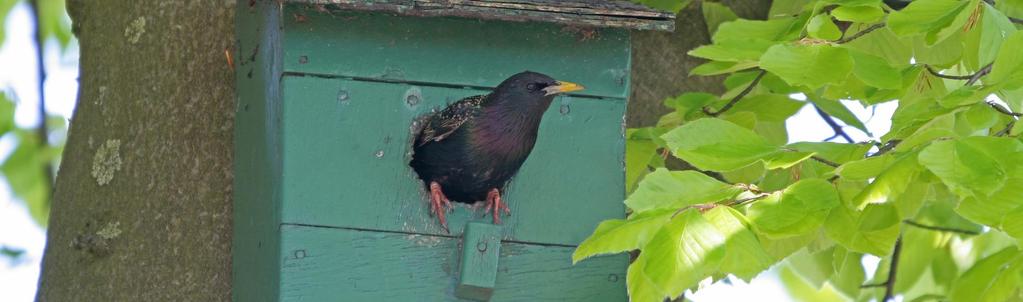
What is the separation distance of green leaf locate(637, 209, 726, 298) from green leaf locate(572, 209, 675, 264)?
33mm

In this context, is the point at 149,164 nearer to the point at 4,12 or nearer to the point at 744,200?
the point at 744,200

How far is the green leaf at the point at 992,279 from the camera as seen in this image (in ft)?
13.3

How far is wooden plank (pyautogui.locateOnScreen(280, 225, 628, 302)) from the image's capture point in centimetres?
412

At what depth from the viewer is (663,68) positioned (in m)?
5.41

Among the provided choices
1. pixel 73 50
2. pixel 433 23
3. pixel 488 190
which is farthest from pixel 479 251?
pixel 73 50

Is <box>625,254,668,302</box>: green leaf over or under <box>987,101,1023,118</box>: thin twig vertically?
under

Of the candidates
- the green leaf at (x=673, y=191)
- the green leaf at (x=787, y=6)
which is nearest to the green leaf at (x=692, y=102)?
the green leaf at (x=787, y=6)

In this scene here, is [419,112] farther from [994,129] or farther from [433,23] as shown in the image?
[994,129]

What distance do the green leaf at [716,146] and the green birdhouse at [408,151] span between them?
23.1 inches

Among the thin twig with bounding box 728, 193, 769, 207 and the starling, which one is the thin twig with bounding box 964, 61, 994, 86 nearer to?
the thin twig with bounding box 728, 193, 769, 207

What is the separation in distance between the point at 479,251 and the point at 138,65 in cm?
122

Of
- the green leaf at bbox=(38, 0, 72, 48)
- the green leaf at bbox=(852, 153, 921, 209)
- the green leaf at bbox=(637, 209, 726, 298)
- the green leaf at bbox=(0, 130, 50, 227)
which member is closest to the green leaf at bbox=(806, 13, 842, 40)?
the green leaf at bbox=(852, 153, 921, 209)

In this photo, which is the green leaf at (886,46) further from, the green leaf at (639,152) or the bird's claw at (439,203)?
the bird's claw at (439,203)

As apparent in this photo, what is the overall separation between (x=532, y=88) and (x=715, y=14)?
115 cm
